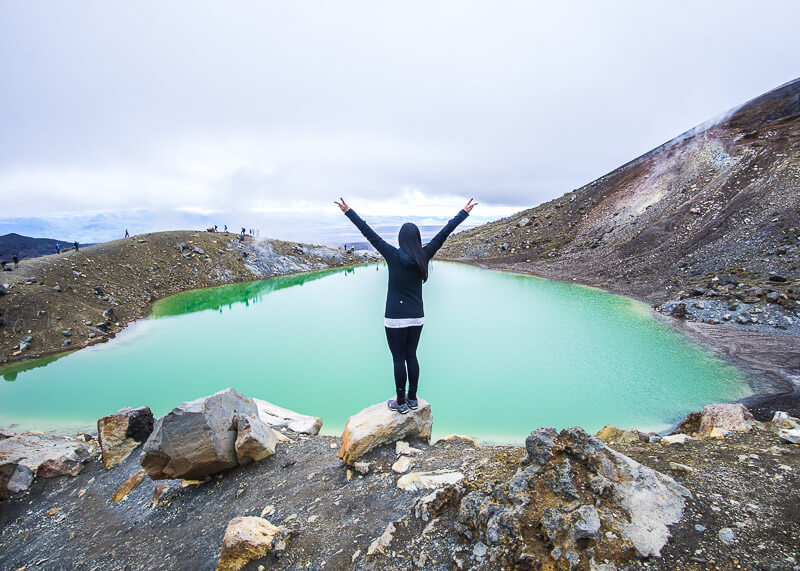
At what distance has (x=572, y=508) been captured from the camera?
11.2 ft

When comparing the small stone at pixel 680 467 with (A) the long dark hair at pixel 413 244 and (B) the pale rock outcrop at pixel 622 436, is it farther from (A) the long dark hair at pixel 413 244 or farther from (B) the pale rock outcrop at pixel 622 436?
(A) the long dark hair at pixel 413 244

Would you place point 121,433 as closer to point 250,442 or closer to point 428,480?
point 250,442

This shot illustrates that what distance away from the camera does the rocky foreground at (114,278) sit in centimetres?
1906

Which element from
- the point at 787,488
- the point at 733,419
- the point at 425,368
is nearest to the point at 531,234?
the point at 425,368

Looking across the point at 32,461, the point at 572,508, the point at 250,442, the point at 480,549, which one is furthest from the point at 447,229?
the point at 32,461

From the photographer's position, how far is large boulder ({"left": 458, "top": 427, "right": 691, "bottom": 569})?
307 cm

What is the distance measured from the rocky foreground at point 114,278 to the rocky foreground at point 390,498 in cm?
1526

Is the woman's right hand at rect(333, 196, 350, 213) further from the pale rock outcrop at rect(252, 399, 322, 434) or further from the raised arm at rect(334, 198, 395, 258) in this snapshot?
the pale rock outcrop at rect(252, 399, 322, 434)

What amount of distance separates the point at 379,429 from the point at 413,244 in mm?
2820

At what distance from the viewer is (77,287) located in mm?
25328

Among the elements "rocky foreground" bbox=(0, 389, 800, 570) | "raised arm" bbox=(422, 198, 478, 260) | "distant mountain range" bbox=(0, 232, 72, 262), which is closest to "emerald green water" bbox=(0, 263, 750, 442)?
"rocky foreground" bbox=(0, 389, 800, 570)

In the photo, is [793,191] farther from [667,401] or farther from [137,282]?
[137,282]

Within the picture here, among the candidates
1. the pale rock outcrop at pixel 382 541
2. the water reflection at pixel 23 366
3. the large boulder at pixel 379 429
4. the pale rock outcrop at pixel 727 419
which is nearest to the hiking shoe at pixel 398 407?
the large boulder at pixel 379 429

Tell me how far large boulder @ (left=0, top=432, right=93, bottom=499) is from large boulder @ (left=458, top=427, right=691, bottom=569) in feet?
24.8
